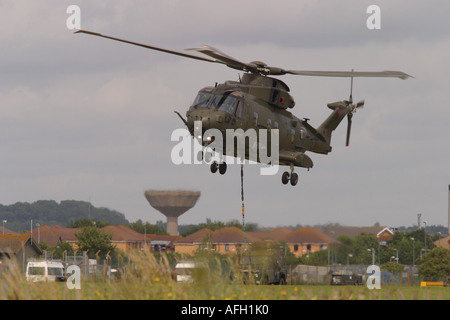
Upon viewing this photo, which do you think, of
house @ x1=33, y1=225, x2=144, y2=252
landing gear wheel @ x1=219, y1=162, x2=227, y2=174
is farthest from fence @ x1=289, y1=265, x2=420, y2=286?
Result: house @ x1=33, y1=225, x2=144, y2=252

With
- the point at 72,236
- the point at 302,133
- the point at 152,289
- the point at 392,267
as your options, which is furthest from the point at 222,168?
the point at 72,236

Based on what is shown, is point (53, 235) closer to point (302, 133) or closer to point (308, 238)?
point (302, 133)

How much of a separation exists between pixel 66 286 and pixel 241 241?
66.2ft

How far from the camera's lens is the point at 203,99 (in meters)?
38.2

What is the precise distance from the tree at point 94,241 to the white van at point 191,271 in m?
77.7

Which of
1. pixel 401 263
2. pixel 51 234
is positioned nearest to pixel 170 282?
pixel 401 263

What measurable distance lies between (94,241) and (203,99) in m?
69.3

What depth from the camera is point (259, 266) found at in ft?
135

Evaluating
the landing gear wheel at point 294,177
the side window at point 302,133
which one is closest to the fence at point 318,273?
A: the landing gear wheel at point 294,177

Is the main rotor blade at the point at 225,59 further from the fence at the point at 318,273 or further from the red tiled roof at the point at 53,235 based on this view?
the red tiled roof at the point at 53,235

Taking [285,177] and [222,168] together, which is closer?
[222,168]

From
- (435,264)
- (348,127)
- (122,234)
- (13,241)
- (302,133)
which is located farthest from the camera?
(122,234)
